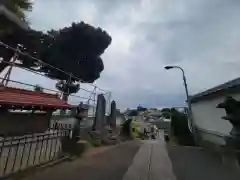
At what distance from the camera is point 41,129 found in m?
8.02

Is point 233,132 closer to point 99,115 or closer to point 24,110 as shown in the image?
point 24,110

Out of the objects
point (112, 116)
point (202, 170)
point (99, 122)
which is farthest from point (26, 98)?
point (112, 116)

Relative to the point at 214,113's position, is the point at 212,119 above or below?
below

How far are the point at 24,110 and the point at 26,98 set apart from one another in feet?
1.52

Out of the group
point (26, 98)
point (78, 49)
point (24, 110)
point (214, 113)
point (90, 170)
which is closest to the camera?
point (26, 98)

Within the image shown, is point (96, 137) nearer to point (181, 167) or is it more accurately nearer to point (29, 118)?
point (181, 167)

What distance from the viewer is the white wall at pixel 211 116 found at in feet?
41.0

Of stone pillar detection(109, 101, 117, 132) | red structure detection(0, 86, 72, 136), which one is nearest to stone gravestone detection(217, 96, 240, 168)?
red structure detection(0, 86, 72, 136)

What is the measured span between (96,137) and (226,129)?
5.50 metres

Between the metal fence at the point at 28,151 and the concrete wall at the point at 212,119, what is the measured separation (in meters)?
5.58

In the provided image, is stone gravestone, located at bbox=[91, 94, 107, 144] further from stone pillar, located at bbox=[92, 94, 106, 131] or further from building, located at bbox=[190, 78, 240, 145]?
building, located at bbox=[190, 78, 240, 145]

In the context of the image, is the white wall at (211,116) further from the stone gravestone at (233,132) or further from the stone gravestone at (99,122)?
the stone gravestone at (99,122)

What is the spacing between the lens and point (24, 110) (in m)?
6.80

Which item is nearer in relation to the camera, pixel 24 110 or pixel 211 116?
pixel 24 110
